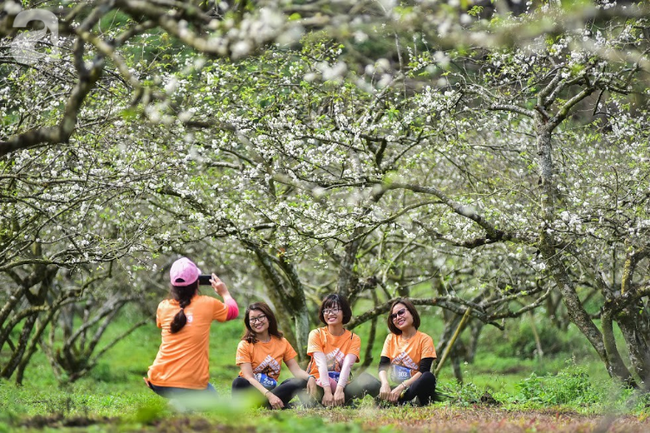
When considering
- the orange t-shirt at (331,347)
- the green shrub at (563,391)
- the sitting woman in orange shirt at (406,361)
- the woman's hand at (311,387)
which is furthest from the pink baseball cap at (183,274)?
the green shrub at (563,391)

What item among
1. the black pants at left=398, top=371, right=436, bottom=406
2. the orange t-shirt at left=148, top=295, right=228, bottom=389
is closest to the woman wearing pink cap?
the orange t-shirt at left=148, top=295, right=228, bottom=389

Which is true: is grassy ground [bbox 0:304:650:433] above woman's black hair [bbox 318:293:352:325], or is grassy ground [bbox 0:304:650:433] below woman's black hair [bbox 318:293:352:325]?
below

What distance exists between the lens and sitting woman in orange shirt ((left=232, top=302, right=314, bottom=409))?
31.0ft

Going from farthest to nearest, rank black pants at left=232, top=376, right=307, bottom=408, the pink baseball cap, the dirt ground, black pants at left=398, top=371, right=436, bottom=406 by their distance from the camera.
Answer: black pants at left=398, top=371, right=436, bottom=406 → black pants at left=232, top=376, right=307, bottom=408 → the pink baseball cap → the dirt ground

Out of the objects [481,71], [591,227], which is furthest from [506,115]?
[591,227]

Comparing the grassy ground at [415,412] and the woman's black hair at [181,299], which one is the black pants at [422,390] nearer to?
the grassy ground at [415,412]

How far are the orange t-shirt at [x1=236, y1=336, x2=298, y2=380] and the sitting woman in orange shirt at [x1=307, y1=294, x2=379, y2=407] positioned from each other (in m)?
0.39

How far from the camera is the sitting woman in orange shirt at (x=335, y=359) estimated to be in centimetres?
958

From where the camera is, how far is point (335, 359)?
9.97 metres

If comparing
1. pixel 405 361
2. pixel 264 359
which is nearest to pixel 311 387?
pixel 264 359

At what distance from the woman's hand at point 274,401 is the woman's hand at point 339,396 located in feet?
2.18

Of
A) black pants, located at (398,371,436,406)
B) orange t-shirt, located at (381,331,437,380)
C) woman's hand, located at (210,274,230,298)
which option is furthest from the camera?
orange t-shirt, located at (381,331,437,380)

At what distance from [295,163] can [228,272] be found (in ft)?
33.8

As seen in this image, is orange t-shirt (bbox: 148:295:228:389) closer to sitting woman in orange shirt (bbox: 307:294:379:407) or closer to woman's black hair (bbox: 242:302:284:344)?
woman's black hair (bbox: 242:302:284:344)
